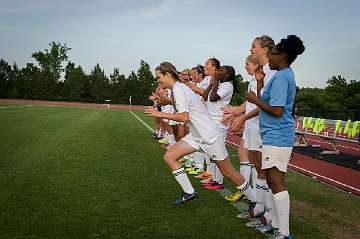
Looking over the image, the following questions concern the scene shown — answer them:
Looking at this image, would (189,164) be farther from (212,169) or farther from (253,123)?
(253,123)

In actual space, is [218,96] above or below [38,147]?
above

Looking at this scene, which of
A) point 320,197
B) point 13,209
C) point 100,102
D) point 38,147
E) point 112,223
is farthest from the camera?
point 100,102

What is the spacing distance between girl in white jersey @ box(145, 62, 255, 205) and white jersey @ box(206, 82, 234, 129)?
971mm

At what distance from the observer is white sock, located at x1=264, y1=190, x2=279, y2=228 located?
4961 millimetres

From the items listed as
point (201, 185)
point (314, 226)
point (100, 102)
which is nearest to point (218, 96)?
point (201, 185)

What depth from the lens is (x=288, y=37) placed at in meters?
4.34

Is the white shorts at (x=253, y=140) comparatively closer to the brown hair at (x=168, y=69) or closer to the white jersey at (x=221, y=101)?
the white jersey at (x=221, y=101)

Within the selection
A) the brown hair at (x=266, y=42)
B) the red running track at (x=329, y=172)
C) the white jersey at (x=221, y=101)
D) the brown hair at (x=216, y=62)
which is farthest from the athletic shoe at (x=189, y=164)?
the brown hair at (x=266, y=42)

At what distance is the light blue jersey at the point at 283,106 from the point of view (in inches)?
169

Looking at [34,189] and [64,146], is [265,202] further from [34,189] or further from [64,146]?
[64,146]

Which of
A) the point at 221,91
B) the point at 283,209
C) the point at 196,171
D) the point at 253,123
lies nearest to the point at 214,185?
the point at 196,171

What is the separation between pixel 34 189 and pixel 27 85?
259ft

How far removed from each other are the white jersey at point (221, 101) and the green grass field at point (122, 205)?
4.48 ft

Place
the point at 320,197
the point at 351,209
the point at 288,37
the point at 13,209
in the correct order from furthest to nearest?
the point at 320,197, the point at 351,209, the point at 13,209, the point at 288,37
